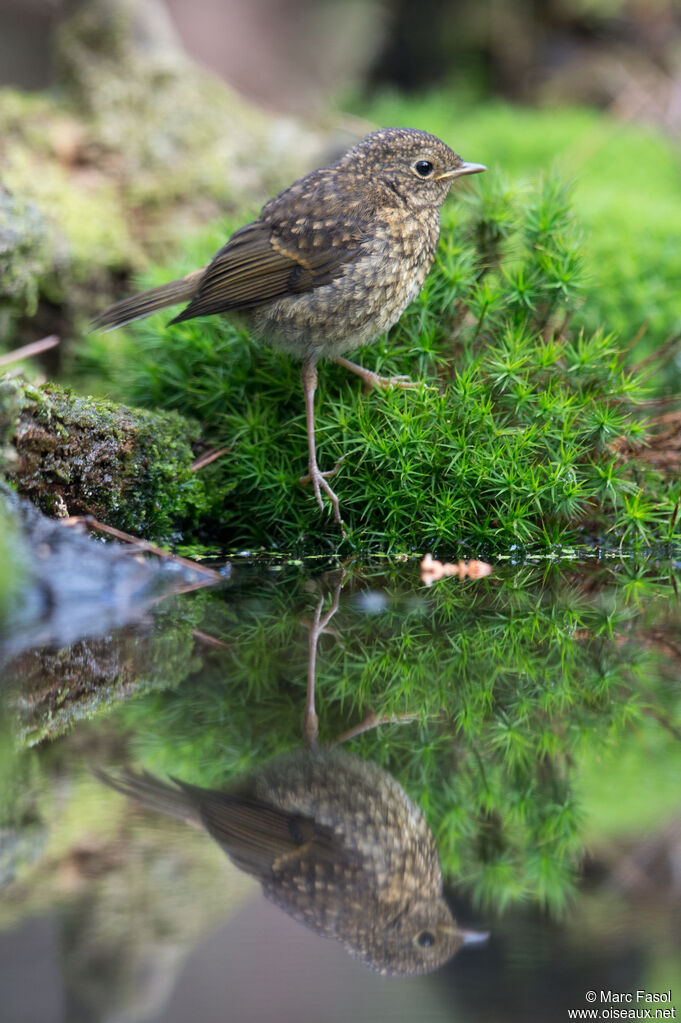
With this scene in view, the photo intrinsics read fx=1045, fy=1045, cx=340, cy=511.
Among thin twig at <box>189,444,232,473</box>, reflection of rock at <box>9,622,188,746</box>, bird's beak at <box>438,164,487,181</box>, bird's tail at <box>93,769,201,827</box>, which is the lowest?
bird's tail at <box>93,769,201,827</box>

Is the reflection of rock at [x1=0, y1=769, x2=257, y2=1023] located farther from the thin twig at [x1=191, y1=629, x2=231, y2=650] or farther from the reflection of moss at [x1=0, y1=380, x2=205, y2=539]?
the reflection of moss at [x1=0, y1=380, x2=205, y2=539]

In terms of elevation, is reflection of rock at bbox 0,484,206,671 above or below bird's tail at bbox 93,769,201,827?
above

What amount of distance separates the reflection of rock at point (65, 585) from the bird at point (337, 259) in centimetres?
111

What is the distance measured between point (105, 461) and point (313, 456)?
0.88 m

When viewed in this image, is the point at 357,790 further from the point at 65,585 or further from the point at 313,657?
the point at 65,585

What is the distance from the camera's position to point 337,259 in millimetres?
4480

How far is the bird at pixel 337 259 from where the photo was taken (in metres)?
4.48

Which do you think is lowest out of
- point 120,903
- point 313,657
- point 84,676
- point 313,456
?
point 120,903

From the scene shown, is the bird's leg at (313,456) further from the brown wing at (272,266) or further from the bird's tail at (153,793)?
the bird's tail at (153,793)

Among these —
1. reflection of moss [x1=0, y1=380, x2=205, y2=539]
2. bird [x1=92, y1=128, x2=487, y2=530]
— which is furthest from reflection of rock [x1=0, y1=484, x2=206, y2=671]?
bird [x1=92, y1=128, x2=487, y2=530]

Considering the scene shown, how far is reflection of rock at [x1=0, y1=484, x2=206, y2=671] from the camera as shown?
10.8ft

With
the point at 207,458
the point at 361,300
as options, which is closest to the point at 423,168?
the point at 361,300

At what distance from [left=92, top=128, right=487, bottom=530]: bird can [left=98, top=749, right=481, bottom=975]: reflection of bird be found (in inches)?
93.6

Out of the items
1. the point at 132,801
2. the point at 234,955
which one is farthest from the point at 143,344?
the point at 234,955
